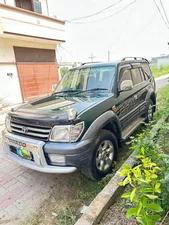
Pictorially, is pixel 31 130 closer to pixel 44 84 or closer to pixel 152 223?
pixel 152 223

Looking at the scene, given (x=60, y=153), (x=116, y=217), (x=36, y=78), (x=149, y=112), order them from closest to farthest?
(x=116, y=217) → (x=60, y=153) → (x=149, y=112) → (x=36, y=78)

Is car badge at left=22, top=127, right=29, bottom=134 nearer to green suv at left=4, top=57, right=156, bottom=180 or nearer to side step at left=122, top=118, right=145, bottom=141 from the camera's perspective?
green suv at left=4, top=57, right=156, bottom=180

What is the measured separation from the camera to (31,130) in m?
2.42

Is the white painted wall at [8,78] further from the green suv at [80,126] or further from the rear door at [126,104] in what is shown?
the rear door at [126,104]

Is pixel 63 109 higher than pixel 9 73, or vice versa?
pixel 9 73

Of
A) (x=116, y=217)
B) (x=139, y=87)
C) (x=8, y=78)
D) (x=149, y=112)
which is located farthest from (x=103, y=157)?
(x=8, y=78)

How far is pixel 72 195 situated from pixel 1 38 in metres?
9.26

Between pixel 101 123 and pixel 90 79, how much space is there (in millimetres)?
1248

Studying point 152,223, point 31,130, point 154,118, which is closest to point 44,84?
point 154,118

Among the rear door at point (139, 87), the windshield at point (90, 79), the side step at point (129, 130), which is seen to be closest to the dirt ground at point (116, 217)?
the side step at point (129, 130)

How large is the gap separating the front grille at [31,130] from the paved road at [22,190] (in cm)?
91

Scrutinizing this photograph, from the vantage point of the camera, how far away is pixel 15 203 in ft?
8.00

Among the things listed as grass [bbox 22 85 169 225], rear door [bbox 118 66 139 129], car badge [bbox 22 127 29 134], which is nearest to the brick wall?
rear door [bbox 118 66 139 129]

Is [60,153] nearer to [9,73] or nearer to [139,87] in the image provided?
[139,87]
